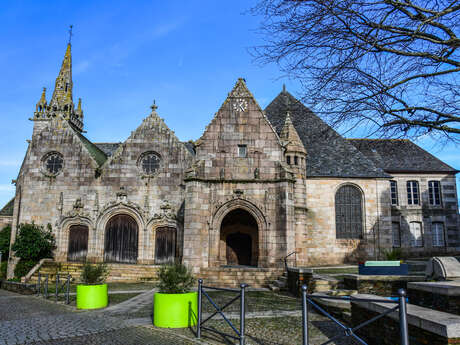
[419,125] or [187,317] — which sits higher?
[419,125]

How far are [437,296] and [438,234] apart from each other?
22343mm

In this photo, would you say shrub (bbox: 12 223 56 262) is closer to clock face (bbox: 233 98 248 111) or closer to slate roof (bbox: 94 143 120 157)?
slate roof (bbox: 94 143 120 157)

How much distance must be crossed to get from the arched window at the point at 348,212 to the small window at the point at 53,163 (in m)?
15.8

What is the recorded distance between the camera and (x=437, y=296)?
5820mm

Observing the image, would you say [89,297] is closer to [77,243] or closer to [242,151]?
[242,151]

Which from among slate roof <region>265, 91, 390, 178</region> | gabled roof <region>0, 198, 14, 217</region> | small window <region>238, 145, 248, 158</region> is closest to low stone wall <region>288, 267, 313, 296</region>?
small window <region>238, 145, 248, 158</region>

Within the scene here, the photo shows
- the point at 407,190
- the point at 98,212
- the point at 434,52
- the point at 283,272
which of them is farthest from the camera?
the point at 407,190

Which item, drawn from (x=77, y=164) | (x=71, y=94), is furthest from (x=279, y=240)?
(x=71, y=94)

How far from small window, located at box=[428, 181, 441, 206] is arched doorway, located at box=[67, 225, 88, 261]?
72.4 ft

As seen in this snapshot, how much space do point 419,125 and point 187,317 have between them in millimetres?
6255

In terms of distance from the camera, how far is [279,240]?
51.8 ft

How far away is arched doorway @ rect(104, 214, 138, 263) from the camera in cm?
1977

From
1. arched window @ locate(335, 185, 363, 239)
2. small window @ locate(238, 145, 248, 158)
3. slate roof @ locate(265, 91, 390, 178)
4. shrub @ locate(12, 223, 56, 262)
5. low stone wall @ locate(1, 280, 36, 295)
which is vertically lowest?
low stone wall @ locate(1, 280, 36, 295)

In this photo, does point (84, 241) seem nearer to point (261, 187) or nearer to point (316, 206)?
point (261, 187)
